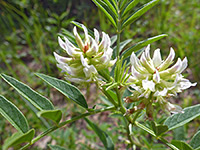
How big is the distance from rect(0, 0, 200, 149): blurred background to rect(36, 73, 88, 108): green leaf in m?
1.55

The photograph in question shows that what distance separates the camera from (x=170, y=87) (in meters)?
1.00

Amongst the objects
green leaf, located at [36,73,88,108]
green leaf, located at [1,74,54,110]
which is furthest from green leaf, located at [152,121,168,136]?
green leaf, located at [1,74,54,110]

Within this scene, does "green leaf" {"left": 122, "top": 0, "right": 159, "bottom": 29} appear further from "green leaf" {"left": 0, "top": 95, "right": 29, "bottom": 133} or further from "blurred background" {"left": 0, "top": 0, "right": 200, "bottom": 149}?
"blurred background" {"left": 0, "top": 0, "right": 200, "bottom": 149}

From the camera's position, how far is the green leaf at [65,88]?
1076mm

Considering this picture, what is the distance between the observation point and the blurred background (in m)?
→ 2.97

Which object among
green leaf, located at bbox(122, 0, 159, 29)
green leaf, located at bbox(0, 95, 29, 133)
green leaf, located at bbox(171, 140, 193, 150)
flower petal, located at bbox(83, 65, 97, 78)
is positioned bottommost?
green leaf, located at bbox(171, 140, 193, 150)

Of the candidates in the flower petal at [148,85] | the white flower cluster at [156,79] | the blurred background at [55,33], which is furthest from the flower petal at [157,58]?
the blurred background at [55,33]

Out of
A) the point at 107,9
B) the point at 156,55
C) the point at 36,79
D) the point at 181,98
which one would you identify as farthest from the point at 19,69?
the point at 156,55

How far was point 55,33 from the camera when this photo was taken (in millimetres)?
3480

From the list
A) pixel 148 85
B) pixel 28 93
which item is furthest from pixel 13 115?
pixel 148 85

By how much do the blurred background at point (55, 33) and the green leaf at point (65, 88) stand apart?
1.55 m

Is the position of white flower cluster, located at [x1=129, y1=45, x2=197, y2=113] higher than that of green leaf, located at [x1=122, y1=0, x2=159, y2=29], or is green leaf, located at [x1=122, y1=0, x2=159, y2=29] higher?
green leaf, located at [x1=122, y1=0, x2=159, y2=29]

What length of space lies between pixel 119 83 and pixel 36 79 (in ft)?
8.13

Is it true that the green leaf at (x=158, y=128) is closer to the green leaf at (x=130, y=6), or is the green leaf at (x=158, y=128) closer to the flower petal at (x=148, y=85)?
the flower petal at (x=148, y=85)
